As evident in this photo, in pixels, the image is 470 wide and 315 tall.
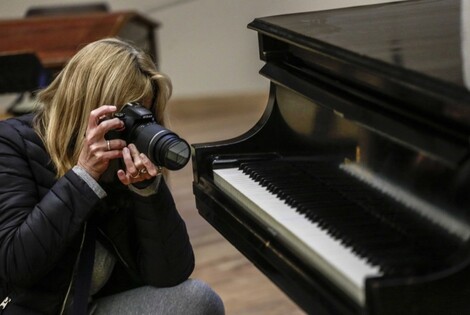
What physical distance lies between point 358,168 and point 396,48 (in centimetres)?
20

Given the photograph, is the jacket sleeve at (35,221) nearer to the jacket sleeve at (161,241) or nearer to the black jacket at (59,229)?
the black jacket at (59,229)

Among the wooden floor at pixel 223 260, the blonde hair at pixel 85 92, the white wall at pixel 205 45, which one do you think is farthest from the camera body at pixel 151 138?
the white wall at pixel 205 45

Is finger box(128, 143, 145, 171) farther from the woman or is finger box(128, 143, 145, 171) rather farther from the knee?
the knee

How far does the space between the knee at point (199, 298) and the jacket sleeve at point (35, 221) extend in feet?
0.95

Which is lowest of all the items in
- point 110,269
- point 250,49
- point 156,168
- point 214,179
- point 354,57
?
point 250,49

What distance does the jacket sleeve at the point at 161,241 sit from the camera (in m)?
1.55

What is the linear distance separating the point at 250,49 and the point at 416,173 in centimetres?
441

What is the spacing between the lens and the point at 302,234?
1.17 m

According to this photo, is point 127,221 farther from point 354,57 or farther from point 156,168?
point 354,57

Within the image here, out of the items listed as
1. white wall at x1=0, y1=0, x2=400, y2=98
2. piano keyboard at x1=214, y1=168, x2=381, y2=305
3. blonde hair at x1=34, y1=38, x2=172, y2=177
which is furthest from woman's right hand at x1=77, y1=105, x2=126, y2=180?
white wall at x1=0, y1=0, x2=400, y2=98

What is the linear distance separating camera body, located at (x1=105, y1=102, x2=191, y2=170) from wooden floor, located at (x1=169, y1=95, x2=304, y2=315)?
4.21ft

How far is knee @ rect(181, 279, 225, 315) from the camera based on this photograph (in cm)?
162

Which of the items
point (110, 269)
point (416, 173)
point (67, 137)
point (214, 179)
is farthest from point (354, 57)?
point (110, 269)

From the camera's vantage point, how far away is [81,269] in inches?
58.2
